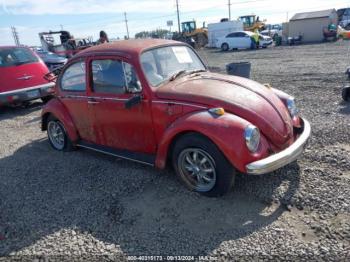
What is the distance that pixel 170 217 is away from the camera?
3502 millimetres

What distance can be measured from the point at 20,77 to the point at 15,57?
30.5 inches

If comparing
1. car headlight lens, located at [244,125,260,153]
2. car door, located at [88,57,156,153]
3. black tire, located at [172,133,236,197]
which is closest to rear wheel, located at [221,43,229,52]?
car door, located at [88,57,156,153]

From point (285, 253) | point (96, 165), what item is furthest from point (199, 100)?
point (96, 165)

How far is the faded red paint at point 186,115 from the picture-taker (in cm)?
344

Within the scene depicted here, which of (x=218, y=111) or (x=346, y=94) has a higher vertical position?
(x=218, y=111)

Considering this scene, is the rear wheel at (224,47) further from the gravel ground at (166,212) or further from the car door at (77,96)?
the car door at (77,96)

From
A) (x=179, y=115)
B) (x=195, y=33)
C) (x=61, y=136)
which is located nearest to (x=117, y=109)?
(x=179, y=115)

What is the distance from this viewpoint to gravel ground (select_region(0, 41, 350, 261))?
2998mm

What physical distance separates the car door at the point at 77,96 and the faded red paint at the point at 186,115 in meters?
0.06

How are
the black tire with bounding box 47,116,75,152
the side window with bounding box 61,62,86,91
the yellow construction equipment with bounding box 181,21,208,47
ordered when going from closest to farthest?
the side window with bounding box 61,62,86,91 → the black tire with bounding box 47,116,75,152 → the yellow construction equipment with bounding box 181,21,208,47

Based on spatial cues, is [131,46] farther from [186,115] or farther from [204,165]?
[204,165]

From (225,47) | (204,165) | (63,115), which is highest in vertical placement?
(63,115)

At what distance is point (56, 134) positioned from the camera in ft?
19.3

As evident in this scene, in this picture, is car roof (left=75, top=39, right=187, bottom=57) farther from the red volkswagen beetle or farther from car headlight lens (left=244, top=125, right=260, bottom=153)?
car headlight lens (left=244, top=125, right=260, bottom=153)
